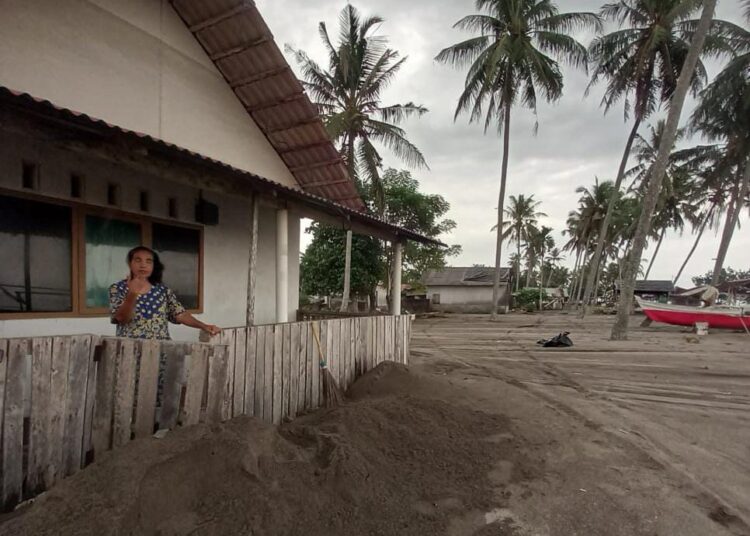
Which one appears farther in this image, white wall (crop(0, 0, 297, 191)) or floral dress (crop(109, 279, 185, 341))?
white wall (crop(0, 0, 297, 191))

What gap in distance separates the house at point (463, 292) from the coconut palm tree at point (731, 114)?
60.9 feet

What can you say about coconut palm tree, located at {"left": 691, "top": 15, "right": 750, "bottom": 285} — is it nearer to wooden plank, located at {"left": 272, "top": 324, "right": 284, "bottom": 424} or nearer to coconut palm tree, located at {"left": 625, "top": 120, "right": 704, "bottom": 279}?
coconut palm tree, located at {"left": 625, "top": 120, "right": 704, "bottom": 279}

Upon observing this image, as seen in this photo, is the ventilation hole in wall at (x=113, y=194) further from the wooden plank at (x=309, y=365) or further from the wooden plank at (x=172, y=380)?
the wooden plank at (x=172, y=380)

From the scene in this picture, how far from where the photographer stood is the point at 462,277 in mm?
41812

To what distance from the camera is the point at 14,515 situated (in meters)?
2.35

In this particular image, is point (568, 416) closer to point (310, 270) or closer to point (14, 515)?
point (14, 515)

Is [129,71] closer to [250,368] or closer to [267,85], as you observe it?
[267,85]

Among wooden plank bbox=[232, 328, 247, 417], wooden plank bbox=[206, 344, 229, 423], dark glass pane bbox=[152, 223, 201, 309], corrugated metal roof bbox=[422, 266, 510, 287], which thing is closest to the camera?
wooden plank bbox=[206, 344, 229, 423]

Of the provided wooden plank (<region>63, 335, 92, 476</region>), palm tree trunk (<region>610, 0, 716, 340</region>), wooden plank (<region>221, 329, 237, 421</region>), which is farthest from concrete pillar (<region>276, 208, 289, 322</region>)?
palm tree trunk (<region>610, 0, 716, 340</region>)

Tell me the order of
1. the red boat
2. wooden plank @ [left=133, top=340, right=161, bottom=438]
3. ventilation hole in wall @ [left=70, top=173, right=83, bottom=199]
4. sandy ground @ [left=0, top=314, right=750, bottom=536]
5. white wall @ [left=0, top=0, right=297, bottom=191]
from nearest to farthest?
sandy ground @ [left=0, top=314, right=750, bottom=536] < wooden plank @ [left=133, top=340, right=161, bottom=438] < white wall @ [left=0, top=0, right=297, bottom=191] < ventilation hole in wall @ [left=70, top=173, right=83, bottom=199] < the red boat

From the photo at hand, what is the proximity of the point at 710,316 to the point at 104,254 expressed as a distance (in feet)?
65.8

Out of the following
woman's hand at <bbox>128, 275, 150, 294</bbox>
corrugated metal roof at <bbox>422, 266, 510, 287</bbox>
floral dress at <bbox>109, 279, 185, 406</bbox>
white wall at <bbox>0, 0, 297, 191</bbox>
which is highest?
white wall at <bbox>0, 0, 297, 191</bbox>

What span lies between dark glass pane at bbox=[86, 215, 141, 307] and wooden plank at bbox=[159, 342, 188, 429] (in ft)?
9.54

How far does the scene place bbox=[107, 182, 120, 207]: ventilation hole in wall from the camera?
536 centimetres
